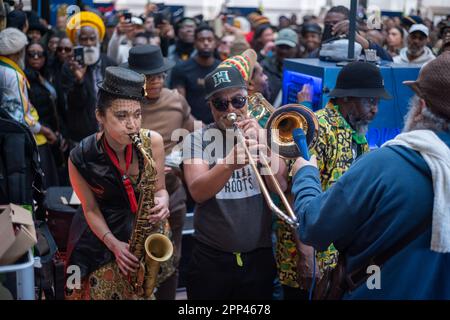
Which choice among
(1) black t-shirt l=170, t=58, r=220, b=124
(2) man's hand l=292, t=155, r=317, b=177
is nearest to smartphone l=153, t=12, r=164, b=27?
(1) black t-shirt l=170, t=58, r=220, b=124

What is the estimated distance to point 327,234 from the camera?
268cm

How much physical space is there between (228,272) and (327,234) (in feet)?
4.59

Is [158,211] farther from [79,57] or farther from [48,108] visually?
[48,108]

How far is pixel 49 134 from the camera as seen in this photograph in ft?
23.0

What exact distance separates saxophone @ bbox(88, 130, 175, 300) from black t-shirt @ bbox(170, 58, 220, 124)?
3.49 metres

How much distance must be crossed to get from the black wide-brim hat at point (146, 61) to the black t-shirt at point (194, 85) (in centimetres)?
238

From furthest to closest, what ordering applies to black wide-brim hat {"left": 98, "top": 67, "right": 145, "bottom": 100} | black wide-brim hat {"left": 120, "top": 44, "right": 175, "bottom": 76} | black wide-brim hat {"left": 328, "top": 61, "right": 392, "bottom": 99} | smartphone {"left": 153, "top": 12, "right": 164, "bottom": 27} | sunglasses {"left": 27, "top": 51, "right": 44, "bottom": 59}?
smartphone {"left": 153, "top": 12, "right": 164, "bottom": 27}, sunglasses {"left": 27, "top": 51, "right": 44, "bottom": 59}, black wide-brim hat {"left": 120, "top": 44, "right": 175, "bottom": 76}, black wide-brim hat {"left": 328, "top": 61, "right": 392, "bottom": 99}, black wide-brim hat {"left": 98, "top": 67, "right": 145, "bottom": 100}

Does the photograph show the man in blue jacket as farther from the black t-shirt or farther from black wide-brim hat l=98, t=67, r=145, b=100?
the black t-shirt

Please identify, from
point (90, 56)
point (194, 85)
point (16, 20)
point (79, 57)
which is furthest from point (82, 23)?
point (194, 85)

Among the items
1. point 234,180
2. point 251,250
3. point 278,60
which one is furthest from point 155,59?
point 278,60

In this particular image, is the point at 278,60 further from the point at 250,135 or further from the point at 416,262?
the point at 416,262

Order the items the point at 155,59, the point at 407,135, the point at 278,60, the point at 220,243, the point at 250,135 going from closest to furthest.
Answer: the point at 407,135 → the point at 250,135 → the point at 220,243 → the point at 155,59 → the point at 278,60

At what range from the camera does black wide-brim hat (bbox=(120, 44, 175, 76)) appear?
4.87 meters

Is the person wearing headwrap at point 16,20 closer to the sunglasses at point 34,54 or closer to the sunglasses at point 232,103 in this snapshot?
the sunglasses at point 34,54
